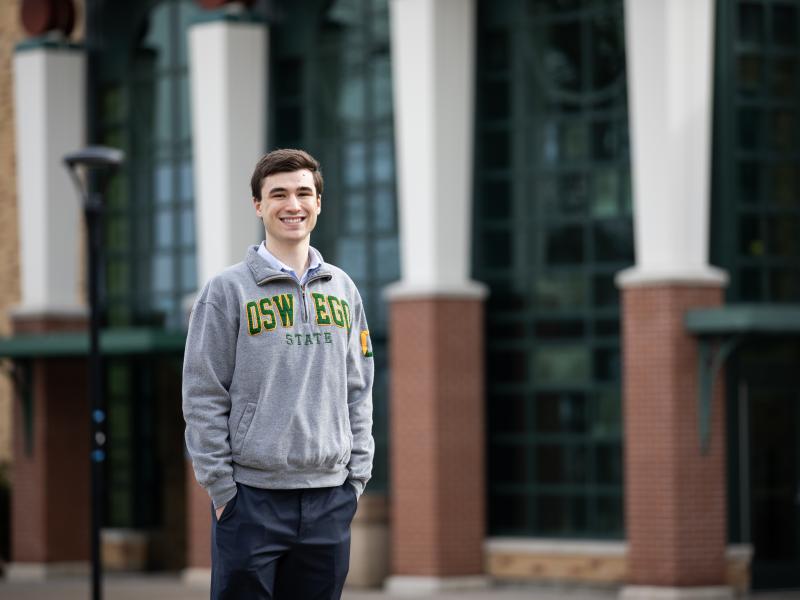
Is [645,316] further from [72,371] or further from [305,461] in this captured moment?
[305,461]

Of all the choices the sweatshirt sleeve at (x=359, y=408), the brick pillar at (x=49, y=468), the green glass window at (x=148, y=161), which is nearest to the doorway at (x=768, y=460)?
the green glass window at (x=148, y=161)

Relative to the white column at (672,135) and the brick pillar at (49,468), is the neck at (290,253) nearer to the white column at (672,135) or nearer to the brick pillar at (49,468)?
the white column at (672,135)

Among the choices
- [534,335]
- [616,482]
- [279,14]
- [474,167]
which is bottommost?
[616,482]

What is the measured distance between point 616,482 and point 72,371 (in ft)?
27.4

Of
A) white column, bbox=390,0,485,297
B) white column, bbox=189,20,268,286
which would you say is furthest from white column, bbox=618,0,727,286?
white column, bbox=189,20,268,286

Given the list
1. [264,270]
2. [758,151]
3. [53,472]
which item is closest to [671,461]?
[758,151]

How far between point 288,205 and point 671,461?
13205 millimetres

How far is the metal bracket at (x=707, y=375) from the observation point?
1767 cm

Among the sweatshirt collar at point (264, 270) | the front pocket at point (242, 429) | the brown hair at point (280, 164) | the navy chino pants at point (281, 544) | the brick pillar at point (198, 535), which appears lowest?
the brick pillar at point (198, 535)

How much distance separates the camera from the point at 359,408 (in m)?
5.18

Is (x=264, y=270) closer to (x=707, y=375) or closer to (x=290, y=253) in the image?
(x=290, y=253)

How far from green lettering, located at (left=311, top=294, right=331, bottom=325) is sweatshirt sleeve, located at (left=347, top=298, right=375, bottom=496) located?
13cm

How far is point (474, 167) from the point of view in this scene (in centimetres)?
2002

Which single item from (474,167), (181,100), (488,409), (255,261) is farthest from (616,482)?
(255,261)
